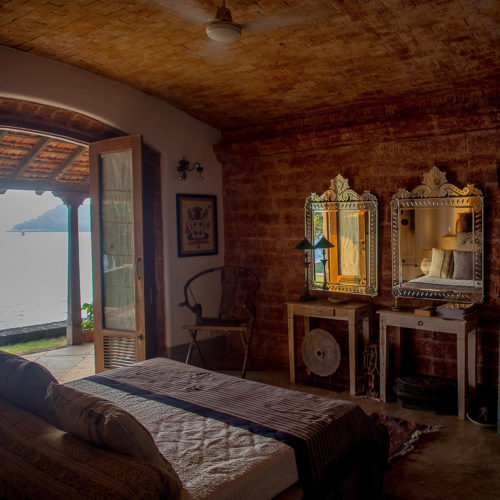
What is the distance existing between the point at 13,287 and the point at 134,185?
13.3 metres

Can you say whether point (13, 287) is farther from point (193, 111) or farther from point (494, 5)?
point (494, 5)

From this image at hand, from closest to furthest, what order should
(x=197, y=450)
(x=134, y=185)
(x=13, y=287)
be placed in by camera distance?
(x=197, y=450) → (x=134, y=185) → (x=13, y=287)

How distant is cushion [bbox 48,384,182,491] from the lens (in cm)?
173

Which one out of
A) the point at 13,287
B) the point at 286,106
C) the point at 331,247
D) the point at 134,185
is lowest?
the point at 13,287

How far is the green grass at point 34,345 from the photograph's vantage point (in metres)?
6.97

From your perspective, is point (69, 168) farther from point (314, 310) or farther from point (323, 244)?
point (314, 310)

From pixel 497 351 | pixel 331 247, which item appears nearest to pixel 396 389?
pixel 497 351

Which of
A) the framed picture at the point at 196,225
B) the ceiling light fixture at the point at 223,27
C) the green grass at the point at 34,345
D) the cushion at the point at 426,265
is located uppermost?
the ceiling light fixture at the point at 223,27

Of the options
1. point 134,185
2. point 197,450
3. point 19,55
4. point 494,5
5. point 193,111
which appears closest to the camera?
point 197,450

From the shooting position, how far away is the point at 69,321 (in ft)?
22.7

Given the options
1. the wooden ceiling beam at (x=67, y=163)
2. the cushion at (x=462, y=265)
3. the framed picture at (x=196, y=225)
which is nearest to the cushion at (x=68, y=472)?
the cushion at (x=462, y=265)

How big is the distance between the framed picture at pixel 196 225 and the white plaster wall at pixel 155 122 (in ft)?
0.23

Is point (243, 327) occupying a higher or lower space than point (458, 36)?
lower

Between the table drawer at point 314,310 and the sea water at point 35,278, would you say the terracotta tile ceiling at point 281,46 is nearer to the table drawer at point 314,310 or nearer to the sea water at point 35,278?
the table drawer at point 314,310
